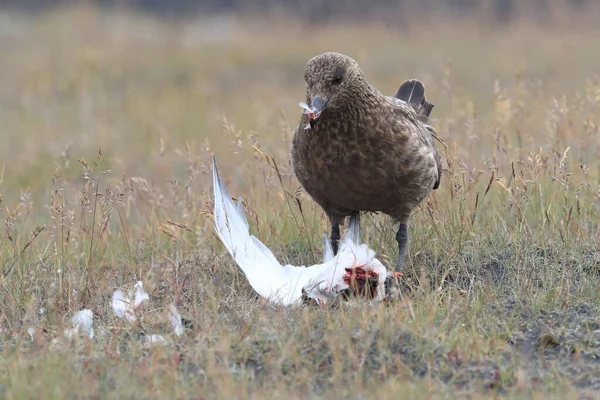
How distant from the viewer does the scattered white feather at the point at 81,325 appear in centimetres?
393

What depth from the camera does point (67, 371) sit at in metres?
3.56

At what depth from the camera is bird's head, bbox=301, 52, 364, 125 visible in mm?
4477

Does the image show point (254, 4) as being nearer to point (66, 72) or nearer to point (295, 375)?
point (66, 72)

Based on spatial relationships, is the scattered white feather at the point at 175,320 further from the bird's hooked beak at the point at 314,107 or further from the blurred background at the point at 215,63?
the blurred background at the point at 215,63

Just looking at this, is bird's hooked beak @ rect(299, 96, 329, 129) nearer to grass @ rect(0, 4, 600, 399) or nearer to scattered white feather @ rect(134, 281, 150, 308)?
grass @ rect(0, 4, 600, 399)

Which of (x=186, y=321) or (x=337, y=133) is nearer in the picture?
(x=186, y=321)

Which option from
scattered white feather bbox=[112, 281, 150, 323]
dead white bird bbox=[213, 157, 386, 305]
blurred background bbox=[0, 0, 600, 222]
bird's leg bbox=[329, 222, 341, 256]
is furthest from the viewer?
blurred background bbox=[0, 0, 600, 222]

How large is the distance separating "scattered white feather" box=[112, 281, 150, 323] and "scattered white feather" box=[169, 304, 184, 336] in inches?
8.1

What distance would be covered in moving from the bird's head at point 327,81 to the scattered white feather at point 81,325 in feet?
4.33

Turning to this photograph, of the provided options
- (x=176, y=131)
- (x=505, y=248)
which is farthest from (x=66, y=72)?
(x=505, y=248)

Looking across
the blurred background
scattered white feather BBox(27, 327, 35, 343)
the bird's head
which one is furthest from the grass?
the blurred background

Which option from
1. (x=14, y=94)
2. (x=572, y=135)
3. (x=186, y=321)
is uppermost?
(x=572, y=135)

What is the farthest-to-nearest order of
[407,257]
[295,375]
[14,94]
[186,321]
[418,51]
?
[418,51], [14,94], [407,257], [186,321], [295,375]

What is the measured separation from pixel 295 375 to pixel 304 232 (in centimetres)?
180
